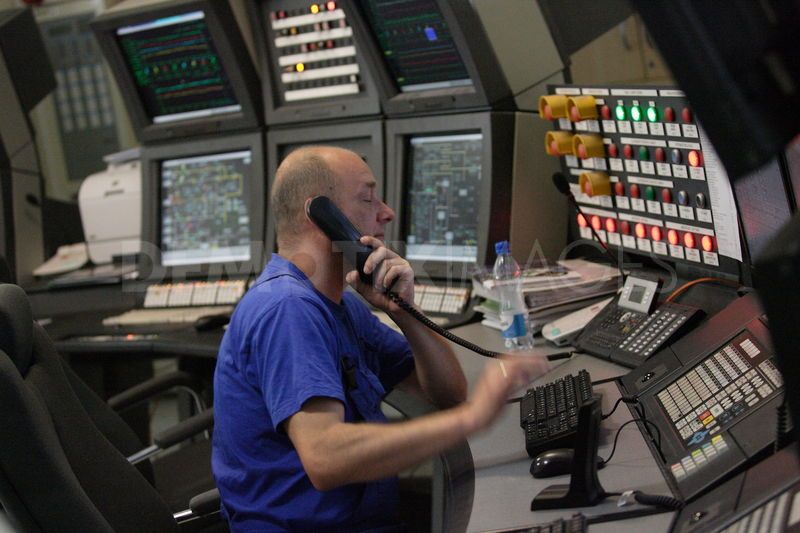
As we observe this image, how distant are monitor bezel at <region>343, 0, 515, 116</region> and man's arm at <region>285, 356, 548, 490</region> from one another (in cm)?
141

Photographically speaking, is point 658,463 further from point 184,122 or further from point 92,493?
point 184,122

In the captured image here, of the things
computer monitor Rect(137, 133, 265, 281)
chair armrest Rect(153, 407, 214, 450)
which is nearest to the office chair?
chair armrest Rect(153, 407, 214, 450)

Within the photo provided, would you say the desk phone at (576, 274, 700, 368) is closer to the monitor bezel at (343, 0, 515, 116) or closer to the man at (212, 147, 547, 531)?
Answer: the man at (212, 147, 547, 531)

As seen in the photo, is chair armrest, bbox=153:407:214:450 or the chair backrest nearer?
the chair backrest

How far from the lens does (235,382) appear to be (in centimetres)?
165

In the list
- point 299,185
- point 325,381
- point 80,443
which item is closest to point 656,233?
point 299,185

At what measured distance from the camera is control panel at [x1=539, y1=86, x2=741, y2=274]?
6.64 feet

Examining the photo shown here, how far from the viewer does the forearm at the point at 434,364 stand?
1929 mm

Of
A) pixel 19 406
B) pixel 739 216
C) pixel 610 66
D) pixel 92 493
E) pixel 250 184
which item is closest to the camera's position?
pixel 19 406

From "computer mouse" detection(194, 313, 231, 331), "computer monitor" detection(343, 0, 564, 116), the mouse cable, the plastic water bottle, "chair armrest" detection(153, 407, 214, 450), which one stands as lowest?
"chair armrest" detection(153, 407, 214, 450)

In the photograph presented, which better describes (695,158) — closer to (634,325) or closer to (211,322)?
(634,325)

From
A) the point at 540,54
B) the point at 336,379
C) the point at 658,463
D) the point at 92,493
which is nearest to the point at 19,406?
the point at 92,493

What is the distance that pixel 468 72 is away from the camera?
272 centimetres

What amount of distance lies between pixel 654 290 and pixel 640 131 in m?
0.37
